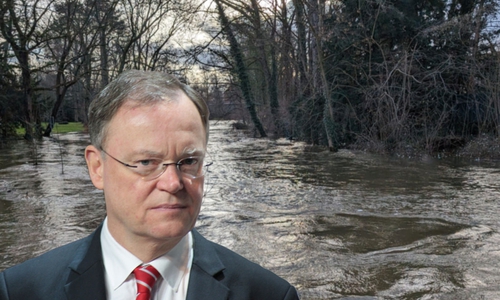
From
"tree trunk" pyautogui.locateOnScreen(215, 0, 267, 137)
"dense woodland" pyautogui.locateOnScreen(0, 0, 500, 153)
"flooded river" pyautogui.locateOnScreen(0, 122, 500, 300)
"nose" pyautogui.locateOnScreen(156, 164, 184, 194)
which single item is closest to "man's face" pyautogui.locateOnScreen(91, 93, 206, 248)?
"nose" pyautogui.locateOnScreen(156, 164, 184, 194)

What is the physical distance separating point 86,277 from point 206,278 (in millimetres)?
315

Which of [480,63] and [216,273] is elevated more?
[480,63]

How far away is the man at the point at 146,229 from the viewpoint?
1354mm

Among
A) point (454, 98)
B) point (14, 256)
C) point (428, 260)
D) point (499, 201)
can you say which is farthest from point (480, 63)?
point (14, 256)

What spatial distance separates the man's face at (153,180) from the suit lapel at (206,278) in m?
0.09

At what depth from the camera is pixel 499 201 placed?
9000mm

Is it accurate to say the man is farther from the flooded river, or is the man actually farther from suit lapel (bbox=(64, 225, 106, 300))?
the flooded river

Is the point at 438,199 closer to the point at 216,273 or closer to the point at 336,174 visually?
the point at 336,174

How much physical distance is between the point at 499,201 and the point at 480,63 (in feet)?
32.2

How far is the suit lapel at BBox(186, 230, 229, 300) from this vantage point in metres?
1.34

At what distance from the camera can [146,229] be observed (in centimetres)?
138

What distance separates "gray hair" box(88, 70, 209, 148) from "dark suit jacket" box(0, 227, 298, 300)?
1.06 feet

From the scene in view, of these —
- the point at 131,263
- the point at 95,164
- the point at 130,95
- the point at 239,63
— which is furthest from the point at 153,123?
the point at 239,63

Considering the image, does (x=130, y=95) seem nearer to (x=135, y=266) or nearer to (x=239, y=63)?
(x=135, y=266)
